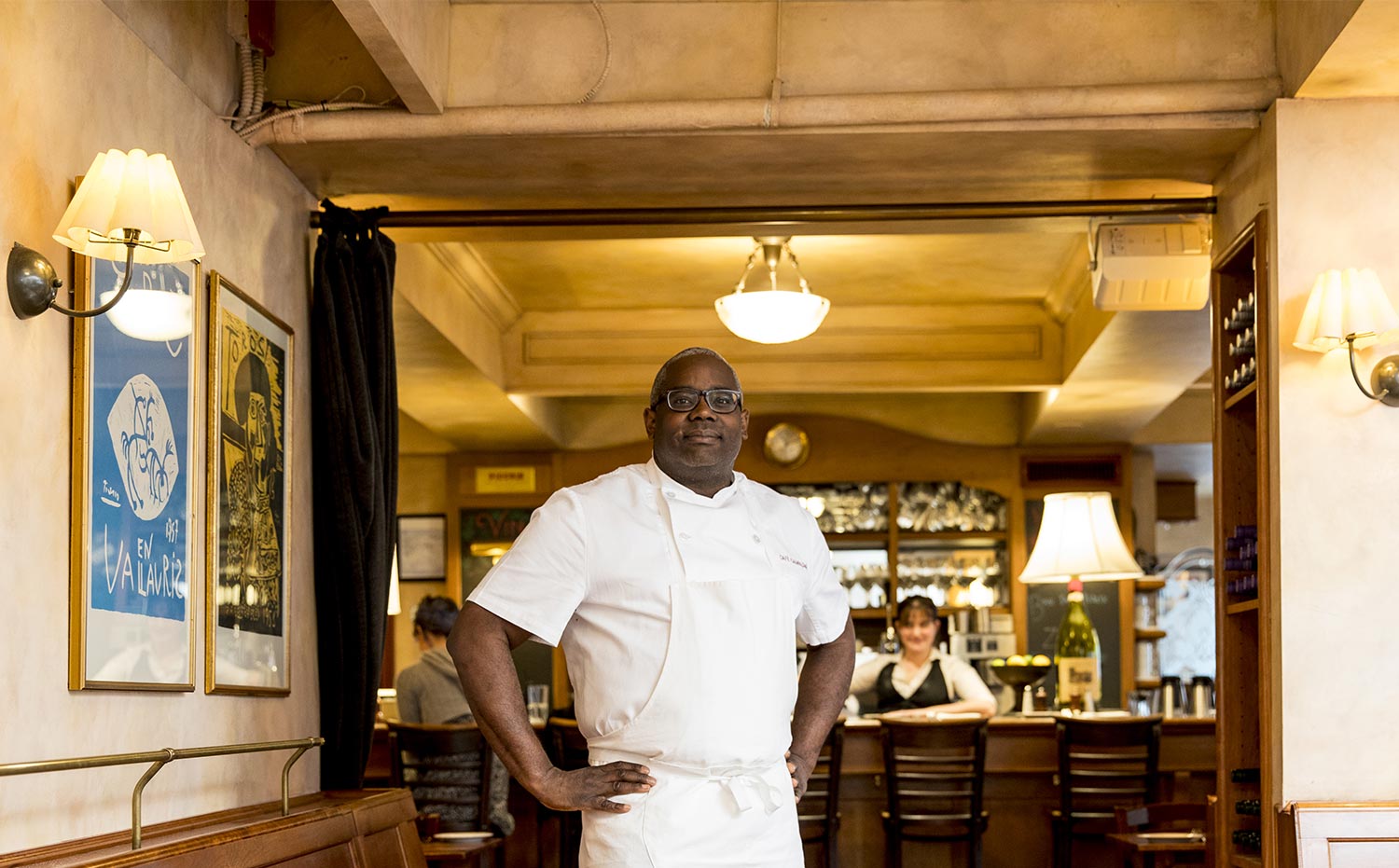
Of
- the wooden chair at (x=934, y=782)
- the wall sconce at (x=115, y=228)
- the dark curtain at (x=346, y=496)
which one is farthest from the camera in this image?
the wooden chair at (x=934, y=782)

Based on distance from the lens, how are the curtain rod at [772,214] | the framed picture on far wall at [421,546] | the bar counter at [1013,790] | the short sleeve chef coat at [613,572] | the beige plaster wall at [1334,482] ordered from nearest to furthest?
1. the short sleeve chef coat at [613,572]
2. the beige plaster wall at [1334,482]
3. the curtain rod at [772,214]
4. the bar counter at [1013,790]
5. the framed picture on far wall at [421,546]

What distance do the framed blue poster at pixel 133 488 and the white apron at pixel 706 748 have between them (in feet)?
3.81

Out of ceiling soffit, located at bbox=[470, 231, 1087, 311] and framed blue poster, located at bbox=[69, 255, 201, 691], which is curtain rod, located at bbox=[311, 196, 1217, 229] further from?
ceiling soffit, located at bbox=[470, 231, 1087, 311]

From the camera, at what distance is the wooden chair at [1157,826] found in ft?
16.6

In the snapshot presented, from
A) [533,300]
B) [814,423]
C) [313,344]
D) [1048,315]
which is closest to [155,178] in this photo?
[313,344]

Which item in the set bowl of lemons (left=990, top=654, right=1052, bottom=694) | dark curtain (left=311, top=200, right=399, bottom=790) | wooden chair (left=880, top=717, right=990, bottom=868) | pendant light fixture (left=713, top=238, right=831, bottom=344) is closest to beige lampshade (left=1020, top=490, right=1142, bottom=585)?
bowl of lemons (left=990, top=654, right=1052, bottom=694)

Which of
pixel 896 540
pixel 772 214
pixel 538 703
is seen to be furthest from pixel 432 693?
pixel 896 540

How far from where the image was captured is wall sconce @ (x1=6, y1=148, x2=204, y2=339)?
2.84 m

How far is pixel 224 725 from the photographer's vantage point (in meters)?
3.99

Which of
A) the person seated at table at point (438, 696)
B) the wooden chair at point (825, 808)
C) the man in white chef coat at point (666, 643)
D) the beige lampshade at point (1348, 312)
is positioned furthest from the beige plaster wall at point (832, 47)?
the wooden chair at point (825, 808)

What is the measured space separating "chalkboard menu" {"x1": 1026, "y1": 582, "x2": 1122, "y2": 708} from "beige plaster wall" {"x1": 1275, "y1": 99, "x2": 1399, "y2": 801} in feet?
21.6

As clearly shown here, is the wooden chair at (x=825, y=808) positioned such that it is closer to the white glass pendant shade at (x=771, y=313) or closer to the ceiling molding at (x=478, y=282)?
the white glass pendant shade at (x=771, y=313)

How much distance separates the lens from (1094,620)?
34.8ft

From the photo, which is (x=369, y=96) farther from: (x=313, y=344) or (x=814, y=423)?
(x=814, y=423)
